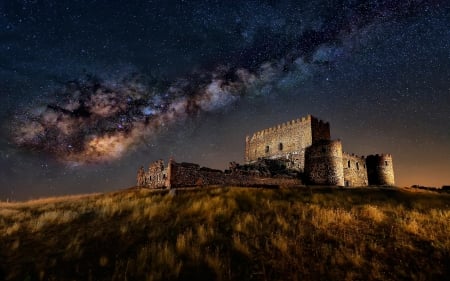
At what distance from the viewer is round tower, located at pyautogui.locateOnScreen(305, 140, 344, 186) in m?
32.0

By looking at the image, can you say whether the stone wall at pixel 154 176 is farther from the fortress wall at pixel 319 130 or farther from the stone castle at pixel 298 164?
the fortress wall at pixel 319 130

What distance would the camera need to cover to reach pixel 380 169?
40.4 meters

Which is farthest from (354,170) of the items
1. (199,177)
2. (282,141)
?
(199,177)

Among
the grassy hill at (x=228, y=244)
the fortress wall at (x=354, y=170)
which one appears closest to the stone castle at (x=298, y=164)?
the fortress wall at (x=354, y=170)

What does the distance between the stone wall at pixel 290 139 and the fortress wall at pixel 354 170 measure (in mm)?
3696

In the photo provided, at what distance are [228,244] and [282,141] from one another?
96.3 ft

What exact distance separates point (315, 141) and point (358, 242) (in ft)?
86.6

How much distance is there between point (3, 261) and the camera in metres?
8.74

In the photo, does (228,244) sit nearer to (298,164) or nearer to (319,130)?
(298,164)

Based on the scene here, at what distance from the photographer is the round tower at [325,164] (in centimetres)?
3198

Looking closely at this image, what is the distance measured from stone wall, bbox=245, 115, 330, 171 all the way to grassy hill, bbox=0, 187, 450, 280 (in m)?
21.6

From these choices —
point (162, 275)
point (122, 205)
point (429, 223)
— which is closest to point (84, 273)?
point (162, 275)

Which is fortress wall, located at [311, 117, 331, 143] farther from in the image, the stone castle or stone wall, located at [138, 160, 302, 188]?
stone wall, located at [138, 160, 302, 188]

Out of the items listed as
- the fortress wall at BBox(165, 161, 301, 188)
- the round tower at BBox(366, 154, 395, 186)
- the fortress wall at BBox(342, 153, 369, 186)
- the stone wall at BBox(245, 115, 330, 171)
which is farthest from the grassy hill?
the round tower at BBox(366, 154, 395, 186)
